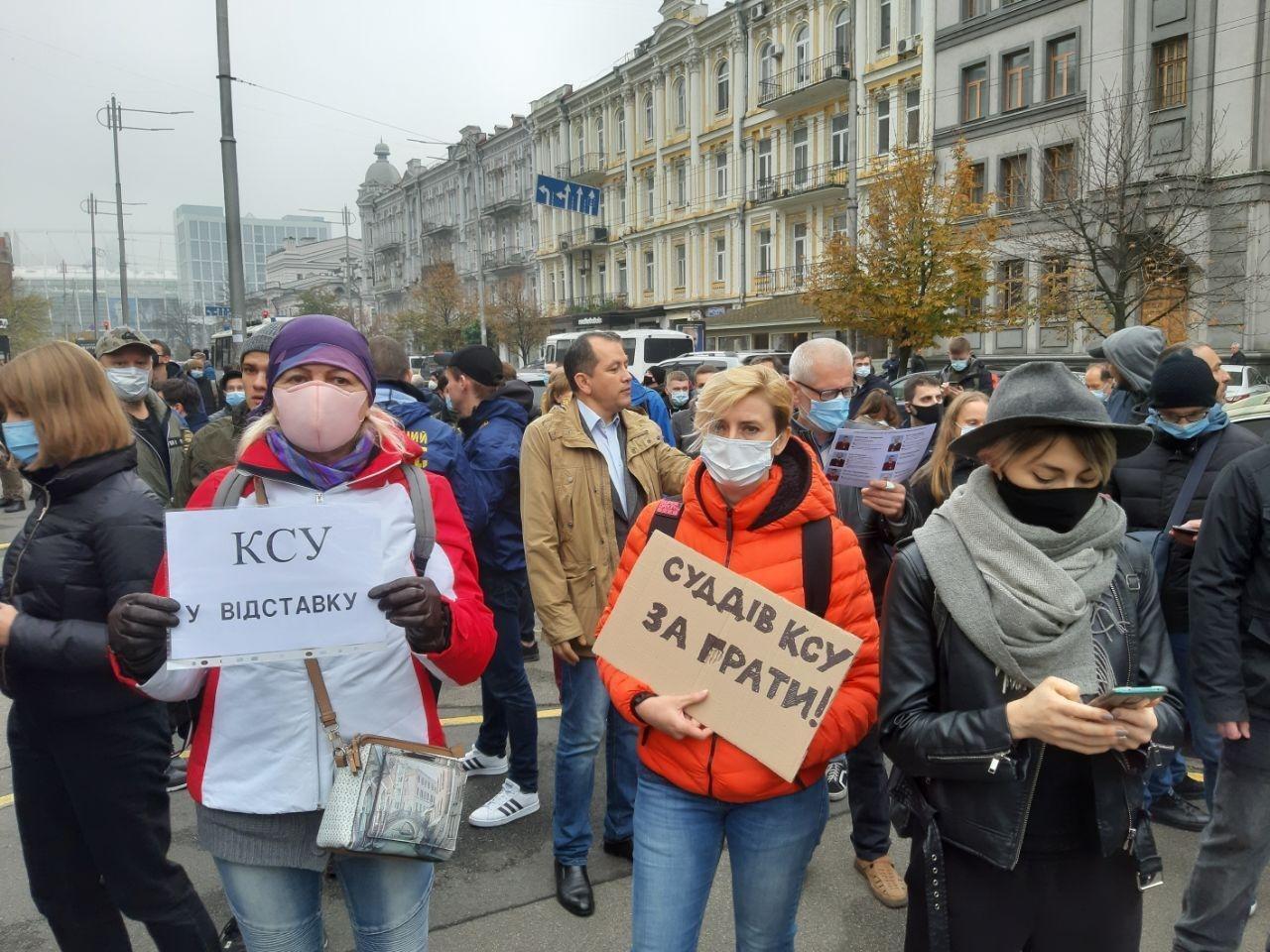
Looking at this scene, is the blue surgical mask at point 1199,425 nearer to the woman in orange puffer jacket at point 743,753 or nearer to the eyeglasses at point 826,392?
the eyeglasses at point 826,392

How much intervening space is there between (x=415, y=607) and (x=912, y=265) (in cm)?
2201

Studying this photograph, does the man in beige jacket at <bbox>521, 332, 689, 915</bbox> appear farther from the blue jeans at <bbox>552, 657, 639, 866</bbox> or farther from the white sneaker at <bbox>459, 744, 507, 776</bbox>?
the white sneaker at <bbox>459, 744, 507, 776</bbox>

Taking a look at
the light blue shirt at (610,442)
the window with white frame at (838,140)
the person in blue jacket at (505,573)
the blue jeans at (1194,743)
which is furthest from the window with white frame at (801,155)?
the light blue shirt at (610,442)

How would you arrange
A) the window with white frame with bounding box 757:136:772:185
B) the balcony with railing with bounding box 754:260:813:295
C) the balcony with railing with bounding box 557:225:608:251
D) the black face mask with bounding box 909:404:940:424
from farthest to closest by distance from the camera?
the balcony with railing with bounding box 557:225:608:251 < the window with white frame with bounding box 757:136:772:185 < the balcony with railing with bounding box 754:260:813:295 < the black face mask with bounding box 909:404:940:424

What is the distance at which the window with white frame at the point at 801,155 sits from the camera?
→ 33000mm

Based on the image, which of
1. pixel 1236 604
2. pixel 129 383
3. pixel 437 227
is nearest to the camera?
pixel 1236 604

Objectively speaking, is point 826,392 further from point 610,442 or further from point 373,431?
point 373,431

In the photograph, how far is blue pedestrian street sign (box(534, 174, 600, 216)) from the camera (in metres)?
23.1

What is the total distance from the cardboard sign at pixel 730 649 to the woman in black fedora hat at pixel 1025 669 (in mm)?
175

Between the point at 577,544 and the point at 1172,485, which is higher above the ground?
the point at 1172,485

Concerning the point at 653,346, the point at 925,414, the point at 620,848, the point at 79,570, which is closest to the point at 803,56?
the point at 653,346

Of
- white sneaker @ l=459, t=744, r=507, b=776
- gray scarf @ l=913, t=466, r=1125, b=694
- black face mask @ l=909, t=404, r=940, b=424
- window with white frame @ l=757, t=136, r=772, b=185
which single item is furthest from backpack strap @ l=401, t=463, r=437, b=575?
window with white frame @ l=757, t=136, r=772, b=185

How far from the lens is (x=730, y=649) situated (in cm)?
218

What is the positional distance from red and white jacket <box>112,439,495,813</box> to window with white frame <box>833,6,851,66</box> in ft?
108
